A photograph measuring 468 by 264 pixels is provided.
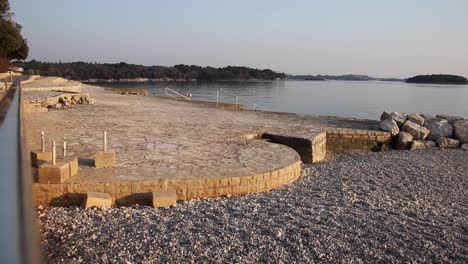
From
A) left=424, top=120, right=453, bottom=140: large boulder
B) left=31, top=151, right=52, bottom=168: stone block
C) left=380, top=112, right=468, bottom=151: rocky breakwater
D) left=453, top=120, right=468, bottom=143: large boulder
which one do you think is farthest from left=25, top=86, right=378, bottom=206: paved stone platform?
left=453, top=120, right=468, bottom=143: large boulder

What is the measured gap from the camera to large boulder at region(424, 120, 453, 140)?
1228 centimetres

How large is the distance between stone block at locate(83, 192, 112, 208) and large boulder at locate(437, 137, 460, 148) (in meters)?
10.3

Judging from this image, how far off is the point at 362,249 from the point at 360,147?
805 cm

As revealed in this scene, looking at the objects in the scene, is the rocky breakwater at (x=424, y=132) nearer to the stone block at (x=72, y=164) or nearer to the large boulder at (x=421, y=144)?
the large boulder at (x=421, y=144)

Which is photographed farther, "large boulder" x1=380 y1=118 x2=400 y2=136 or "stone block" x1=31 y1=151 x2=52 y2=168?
"large boulder" x1=380 y1=118 x2=400 y2=136

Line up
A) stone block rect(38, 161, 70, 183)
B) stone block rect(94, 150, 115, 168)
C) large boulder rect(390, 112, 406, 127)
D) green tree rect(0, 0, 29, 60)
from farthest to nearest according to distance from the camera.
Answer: green tree rect(0, 0, 29, 60), large boulder rect(390, 112, 406, 127), stone block rect(94, 150, 115, 168), stone block rect(38, 161, 70, 183)

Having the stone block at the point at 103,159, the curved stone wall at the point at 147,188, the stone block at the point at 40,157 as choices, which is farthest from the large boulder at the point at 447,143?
the stone block at the point at 40,157

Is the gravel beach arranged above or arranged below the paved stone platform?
below

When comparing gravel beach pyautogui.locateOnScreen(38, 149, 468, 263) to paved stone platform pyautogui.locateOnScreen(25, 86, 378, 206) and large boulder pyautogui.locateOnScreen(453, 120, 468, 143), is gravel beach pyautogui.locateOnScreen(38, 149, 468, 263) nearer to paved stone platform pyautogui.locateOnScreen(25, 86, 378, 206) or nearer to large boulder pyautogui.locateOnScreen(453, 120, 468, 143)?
paved stone platform pyautogui.locateOnScreen(25, 86, 378, 206)

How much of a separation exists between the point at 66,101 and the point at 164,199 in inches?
382

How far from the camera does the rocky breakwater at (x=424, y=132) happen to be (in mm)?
11688

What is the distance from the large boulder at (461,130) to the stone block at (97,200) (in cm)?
1121

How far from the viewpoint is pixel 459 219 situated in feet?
16.3

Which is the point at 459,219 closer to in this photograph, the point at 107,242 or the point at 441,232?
the point at 441,232
